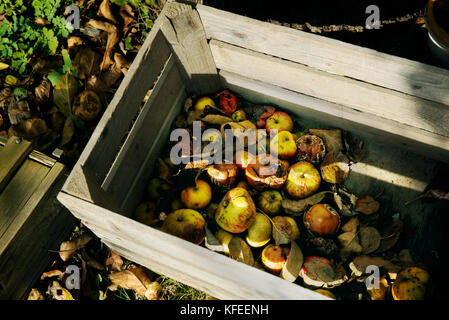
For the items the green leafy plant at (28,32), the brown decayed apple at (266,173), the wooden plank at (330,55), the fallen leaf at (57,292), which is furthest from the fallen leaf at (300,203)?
the green leafy plant at (28,32)

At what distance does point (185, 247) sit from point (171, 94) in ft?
3.72

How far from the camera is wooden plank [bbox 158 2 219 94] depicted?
185 cm

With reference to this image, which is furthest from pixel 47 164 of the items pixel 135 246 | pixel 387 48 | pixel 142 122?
pixel 387 48

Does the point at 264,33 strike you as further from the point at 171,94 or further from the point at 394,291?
the point at 394,291

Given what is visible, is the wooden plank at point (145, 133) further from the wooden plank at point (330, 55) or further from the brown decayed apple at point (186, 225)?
the wooden plank at point (330, 55)

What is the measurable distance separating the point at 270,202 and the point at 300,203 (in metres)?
0.17

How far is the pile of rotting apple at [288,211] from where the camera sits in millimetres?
1932

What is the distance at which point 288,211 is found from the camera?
2.06 meters

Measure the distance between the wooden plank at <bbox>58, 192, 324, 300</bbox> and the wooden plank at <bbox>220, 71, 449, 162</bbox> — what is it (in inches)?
44.4

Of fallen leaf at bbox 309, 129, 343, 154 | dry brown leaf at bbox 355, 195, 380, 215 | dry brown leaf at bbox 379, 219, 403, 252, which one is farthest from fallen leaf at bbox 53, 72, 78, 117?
dry brown leaf at bbox 379, 219, 403, 252

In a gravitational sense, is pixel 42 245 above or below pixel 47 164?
below

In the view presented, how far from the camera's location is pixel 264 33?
180 centimetres

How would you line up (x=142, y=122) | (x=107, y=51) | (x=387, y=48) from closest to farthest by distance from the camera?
(x=142, y=122) < (x=387, y=48) < (x=107, y=51)

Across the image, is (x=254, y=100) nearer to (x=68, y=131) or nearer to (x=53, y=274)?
(x=68, y=131)
